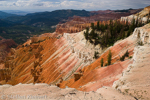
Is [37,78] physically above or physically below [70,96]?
below

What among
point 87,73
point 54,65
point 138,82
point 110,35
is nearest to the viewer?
point 138,82

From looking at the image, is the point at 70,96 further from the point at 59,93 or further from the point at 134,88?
the point at 134,88

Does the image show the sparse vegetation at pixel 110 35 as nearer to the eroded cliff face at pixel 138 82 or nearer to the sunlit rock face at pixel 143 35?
the sunlit rock face at pixel 143 35

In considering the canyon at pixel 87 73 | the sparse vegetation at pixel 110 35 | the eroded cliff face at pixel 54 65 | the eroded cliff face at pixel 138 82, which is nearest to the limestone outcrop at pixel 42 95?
the canyon at pixel 87 73

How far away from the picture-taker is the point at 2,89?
8.84 m

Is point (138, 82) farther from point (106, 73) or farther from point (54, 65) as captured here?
point (54, 65)

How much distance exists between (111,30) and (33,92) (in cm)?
3552

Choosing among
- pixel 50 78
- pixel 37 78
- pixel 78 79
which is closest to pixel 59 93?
pixel 78 79

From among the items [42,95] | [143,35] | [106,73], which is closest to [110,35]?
[143,35]

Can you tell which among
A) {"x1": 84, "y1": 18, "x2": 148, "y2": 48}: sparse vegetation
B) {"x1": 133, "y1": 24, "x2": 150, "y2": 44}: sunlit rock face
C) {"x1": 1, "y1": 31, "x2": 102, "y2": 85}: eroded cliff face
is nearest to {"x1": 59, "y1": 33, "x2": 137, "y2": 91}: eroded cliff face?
{"x1": 133, "y1": 24, "x2": 150, "y2": 44}: sunlit rock face

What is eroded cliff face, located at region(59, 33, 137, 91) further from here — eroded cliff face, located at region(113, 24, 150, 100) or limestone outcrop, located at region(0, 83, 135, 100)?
limestone outcrop, located at region(0, 83, 135, 100)

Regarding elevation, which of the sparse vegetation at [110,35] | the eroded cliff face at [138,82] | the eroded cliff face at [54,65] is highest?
the sparse vegetation at [110,35]

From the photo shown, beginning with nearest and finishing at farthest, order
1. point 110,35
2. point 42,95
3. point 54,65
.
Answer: point 42,95, point 110,35, point 54,65

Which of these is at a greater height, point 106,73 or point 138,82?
point 138,82
